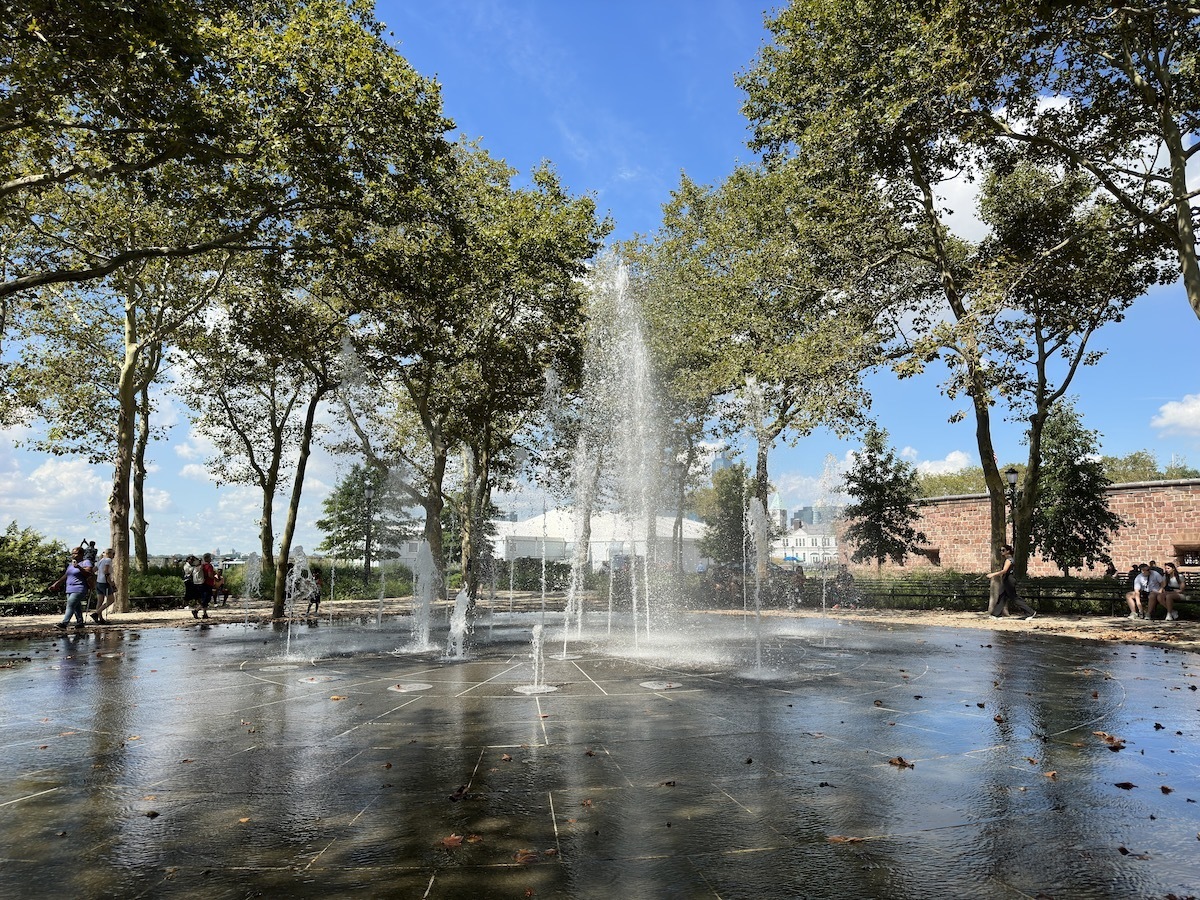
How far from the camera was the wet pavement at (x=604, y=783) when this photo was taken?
12.2 feet

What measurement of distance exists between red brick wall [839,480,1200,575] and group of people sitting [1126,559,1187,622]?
401 inches

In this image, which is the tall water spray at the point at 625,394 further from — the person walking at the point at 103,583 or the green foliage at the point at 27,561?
the green foliage at the point at 27,561

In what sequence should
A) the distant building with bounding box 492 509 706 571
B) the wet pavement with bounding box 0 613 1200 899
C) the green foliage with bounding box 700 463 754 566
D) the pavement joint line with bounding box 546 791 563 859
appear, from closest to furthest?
the wet pavement with bounding box 0 613 1200 899 < the pavement joint line with bounding box 546 791 563 859 < the green foliage with bounding box 700 463 754 566 < the distant building with bounding box 492 509 706 571

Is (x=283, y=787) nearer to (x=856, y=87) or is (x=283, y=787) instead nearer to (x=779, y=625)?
(x=779, y=625)

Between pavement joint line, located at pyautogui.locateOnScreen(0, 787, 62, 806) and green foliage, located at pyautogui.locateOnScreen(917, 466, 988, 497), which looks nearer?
pavement joint line, located at pyautogui.locateOnScreen(0, 787, 62, 806)

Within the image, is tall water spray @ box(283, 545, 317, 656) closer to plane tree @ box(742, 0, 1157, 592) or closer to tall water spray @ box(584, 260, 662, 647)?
tall water spray @ box(584, 260, 662, 647)

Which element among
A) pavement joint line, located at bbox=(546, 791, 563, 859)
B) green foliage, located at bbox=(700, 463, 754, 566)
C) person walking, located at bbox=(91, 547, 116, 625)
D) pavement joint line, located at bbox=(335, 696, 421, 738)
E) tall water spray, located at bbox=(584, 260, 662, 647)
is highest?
tall water spray, located at bbox=(584, 260, 662, 647)

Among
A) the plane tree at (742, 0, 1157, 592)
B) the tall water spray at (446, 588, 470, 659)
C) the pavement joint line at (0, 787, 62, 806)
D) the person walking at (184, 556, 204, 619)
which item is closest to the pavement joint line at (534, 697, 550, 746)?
the pavement joint line at (0, 787, 62, 806)

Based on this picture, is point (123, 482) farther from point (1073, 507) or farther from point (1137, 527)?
point (1137, 527)

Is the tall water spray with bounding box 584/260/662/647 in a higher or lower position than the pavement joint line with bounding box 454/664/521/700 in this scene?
higher

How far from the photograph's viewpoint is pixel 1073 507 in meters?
28.6

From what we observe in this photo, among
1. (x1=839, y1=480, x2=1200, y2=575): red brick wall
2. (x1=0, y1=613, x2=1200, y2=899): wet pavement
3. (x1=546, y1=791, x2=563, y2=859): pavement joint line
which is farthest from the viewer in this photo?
(x1=839, y1=480, x2=1200, y2=575): red brick wall

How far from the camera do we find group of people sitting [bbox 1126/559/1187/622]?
59.4 feet

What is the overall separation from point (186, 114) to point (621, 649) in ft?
36.1
